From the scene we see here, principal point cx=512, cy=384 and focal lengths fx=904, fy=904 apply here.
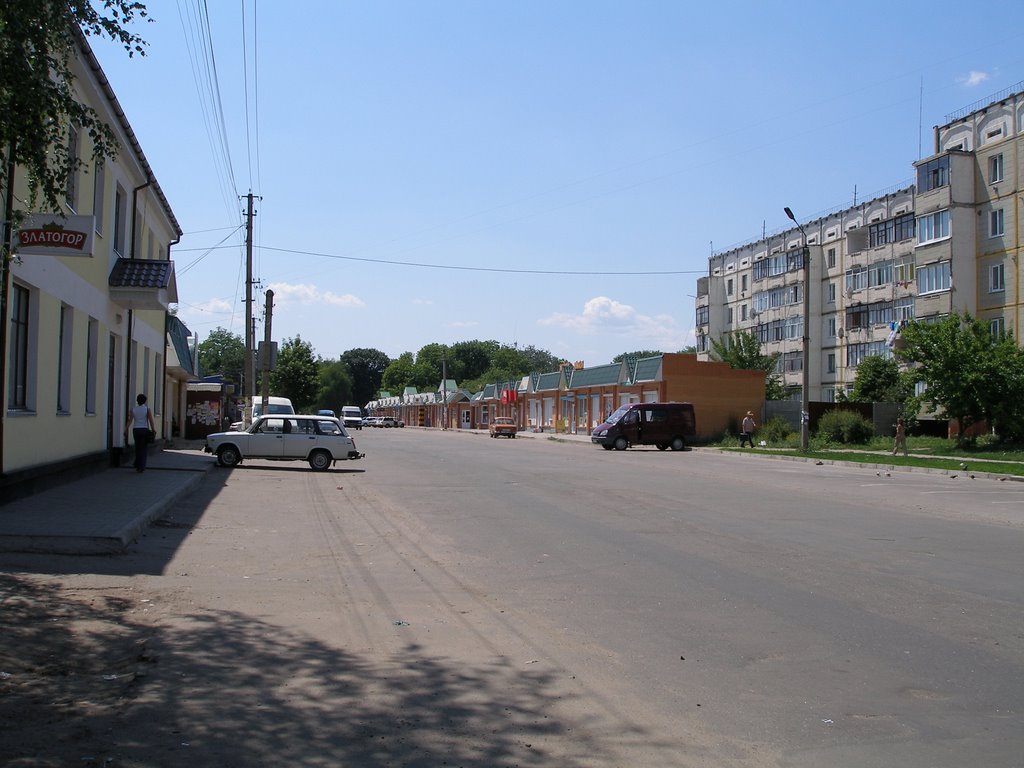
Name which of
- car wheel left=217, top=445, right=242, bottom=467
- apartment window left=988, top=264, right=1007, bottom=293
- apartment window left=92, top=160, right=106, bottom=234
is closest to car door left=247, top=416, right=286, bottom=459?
car wheel left=217, top=445, right=242, bottom=467

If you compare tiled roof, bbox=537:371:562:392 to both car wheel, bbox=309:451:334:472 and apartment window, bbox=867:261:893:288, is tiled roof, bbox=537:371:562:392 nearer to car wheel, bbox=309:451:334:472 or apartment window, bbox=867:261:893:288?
apartment window, bbox=867:261:893:288

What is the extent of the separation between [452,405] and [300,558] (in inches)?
3844

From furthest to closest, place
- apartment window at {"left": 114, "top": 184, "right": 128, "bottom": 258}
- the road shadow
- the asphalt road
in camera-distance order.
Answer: apartment window at {"left": 114, "top": 184, "right": 128, "bottom": 258}, the asphalt road, the road shadow


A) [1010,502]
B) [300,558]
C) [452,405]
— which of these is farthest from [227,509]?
[452,405]

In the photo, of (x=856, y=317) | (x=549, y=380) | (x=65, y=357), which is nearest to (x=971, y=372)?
(x=65, y=357)

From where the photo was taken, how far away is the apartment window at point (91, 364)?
62.7ft

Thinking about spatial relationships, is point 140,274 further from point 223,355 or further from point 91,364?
point 223,355

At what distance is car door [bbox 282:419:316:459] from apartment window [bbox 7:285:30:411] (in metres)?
10.6

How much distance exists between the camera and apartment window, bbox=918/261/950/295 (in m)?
50.5

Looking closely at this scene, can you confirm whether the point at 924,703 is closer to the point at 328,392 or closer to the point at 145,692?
the point at 145,692

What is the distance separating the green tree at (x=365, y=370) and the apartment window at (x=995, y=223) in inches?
4724

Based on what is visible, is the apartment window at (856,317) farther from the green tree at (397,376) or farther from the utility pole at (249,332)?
the green tree at (397,376)

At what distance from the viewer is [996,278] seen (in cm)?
4931

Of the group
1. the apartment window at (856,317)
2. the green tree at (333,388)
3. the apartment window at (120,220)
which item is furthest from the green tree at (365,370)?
the apartment window at (120,220)
